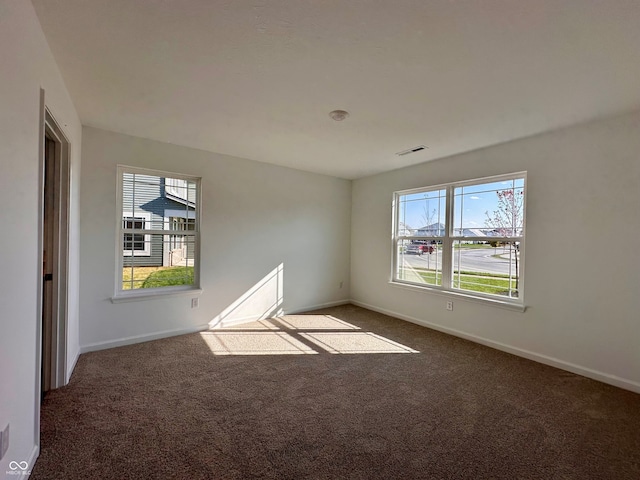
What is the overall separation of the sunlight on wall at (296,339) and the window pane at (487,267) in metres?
1.24

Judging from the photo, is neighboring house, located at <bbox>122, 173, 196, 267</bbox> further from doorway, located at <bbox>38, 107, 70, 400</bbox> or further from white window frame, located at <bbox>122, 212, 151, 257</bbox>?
doorway, located at <bbox>38, 107, 70, 400</bbox>

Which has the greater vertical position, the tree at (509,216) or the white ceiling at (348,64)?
the white ceiling at (348,64)

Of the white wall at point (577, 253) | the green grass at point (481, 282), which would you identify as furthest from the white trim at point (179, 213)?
the white wall at point (577, 253)

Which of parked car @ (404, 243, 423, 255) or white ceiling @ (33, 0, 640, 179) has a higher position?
white ceiling @ (33, 0, 640, 179)

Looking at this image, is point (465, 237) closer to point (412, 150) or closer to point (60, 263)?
point (412, 150)

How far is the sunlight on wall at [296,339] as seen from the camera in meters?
3.35

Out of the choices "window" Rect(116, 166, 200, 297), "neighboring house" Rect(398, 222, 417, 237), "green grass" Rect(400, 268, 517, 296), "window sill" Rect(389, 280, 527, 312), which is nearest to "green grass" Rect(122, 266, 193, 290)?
"window" Rect(116, 166, 200, 297)

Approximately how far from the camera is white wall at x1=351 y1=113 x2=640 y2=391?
259 centimetres

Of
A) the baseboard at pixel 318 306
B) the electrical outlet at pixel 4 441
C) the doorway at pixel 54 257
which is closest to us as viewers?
the electrical outlet at pixel 4 441

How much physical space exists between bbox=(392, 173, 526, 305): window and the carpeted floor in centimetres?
95

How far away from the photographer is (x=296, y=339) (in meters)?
3.70

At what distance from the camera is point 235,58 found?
191cm

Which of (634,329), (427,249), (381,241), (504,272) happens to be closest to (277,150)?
(381,241)
